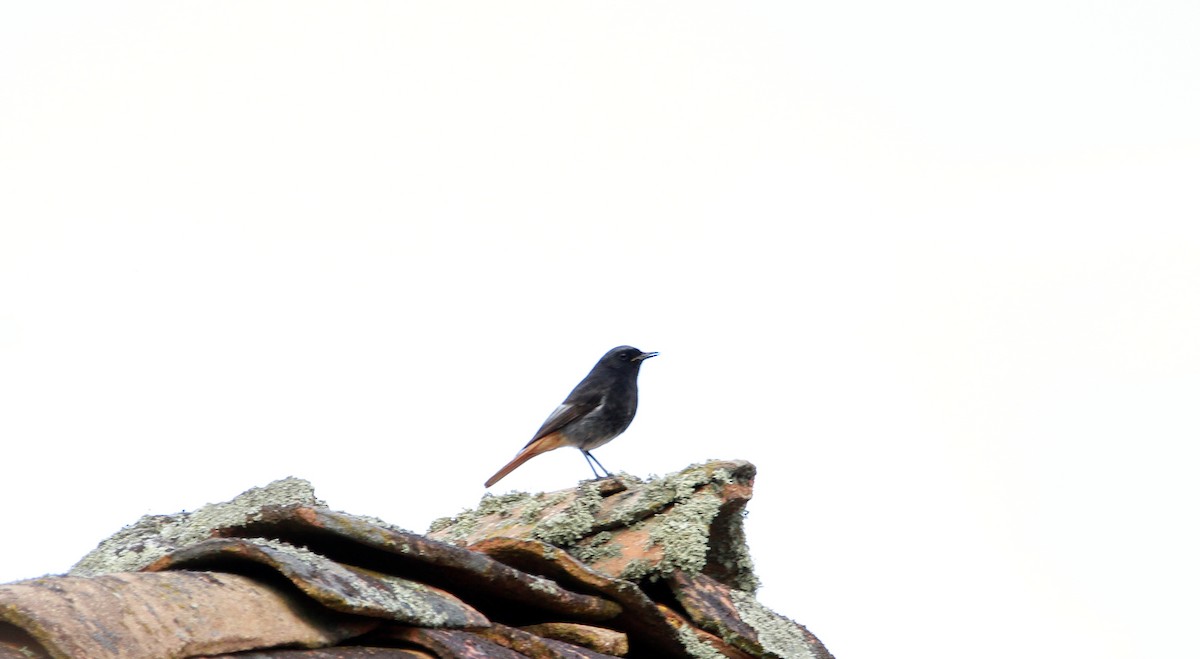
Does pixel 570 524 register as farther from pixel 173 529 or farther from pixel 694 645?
pixel 173 529

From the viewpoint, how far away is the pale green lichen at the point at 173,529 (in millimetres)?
4344

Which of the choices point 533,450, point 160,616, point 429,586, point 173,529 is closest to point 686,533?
point 429,586

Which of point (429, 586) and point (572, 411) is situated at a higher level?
point (572, 411)

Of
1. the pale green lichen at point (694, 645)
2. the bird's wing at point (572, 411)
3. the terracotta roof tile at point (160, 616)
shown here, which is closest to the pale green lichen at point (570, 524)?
the pale green lichen at point (694, 645)

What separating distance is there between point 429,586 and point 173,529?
1412mm

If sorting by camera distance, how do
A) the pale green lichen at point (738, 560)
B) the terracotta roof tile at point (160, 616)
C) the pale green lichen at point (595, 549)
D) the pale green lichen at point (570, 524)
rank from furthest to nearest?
the pale green lichen at point (738, 560) < the pale green lichen at point (570, 524) < the pale green lichen at point (595, 549) < the terracotta roof tile at point (160, 616)

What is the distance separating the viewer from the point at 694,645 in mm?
4387

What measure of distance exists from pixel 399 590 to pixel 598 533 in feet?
5.38

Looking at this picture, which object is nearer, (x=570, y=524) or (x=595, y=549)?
(x=595, y=549)

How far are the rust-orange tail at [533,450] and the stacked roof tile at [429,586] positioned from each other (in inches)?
168

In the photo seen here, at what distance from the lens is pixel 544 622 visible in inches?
161

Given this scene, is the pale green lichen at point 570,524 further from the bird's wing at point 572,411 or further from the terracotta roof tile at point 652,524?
the bird's wing at point 572,411

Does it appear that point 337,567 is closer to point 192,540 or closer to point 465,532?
point 192,540

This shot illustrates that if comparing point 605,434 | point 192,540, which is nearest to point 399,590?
point 192,540
